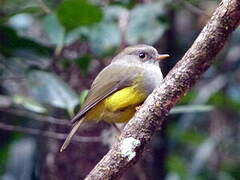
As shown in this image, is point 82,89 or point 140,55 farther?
point 82,89

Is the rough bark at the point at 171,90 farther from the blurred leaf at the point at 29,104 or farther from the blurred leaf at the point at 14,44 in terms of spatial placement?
the blurred leaf at the point at 14,44

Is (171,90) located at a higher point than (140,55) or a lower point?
higher

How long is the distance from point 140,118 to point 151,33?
1.92 m

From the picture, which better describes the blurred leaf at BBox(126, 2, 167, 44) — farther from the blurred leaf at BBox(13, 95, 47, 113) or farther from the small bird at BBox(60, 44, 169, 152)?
the blurred leaf at BBox(13, 95, 47, 113)

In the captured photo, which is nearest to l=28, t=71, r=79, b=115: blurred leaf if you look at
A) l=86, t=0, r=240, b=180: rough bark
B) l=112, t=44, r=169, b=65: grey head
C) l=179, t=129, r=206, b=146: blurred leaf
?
l=112, t=44, r=169, b=65: grey head

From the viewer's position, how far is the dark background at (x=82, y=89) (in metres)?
4.30

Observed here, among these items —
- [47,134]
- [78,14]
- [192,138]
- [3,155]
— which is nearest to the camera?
[78,14]

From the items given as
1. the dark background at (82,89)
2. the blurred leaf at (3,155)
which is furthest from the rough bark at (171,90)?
the blurred leaf at (3,155)

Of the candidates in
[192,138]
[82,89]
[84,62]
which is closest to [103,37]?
[84,62]

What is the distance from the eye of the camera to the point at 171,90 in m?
2.78

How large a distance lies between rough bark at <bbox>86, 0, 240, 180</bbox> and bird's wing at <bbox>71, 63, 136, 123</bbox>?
3.52 feet

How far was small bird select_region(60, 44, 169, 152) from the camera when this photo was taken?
12.8 ft

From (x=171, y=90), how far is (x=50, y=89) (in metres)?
1.62

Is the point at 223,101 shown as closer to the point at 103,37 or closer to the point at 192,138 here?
the point at 192,138
